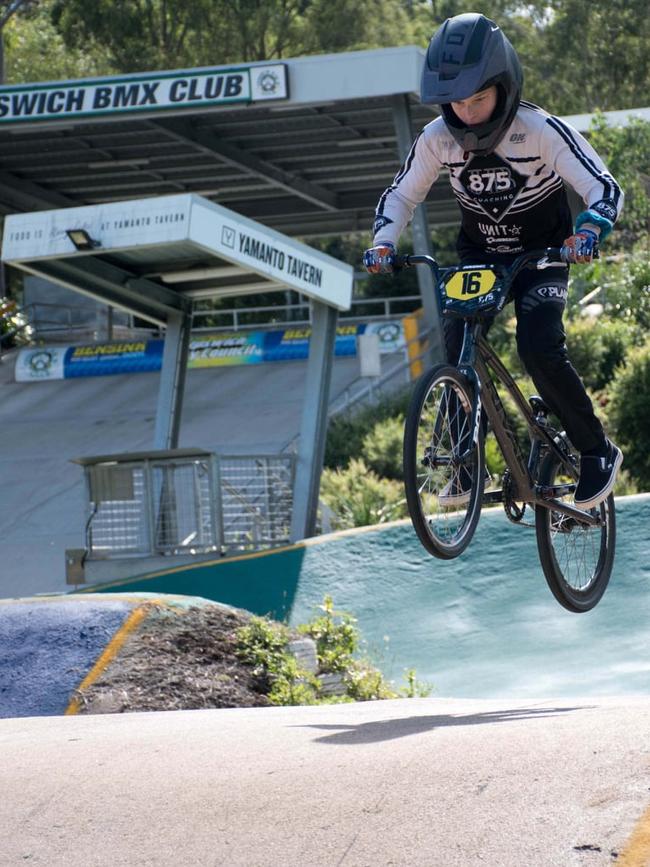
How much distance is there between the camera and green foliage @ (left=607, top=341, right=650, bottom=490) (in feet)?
60.5

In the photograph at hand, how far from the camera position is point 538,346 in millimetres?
6934

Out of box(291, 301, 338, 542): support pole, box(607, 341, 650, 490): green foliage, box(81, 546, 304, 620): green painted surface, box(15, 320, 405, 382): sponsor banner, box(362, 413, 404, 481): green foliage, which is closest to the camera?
box(81, 546, 304, 620): green painted surface

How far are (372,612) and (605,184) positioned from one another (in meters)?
5.71

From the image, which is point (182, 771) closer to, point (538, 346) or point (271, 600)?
point (538, 346)

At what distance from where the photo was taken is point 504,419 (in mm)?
7176

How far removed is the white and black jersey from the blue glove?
0.76 ft

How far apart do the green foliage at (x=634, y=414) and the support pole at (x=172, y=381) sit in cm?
592

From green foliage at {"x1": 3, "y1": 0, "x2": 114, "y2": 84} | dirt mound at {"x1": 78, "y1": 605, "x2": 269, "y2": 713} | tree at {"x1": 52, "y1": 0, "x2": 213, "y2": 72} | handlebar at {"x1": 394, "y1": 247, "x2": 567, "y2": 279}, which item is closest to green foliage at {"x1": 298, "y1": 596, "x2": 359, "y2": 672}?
dirt mound at {"x1": 78, "y1": 605, "x2": 269, "y2": 713}

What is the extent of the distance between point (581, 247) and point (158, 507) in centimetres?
872

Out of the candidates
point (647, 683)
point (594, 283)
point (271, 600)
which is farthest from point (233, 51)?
point (647, 683)

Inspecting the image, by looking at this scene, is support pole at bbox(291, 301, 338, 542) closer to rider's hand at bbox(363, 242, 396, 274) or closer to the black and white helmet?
rider's hand at bbox(363, 242, 396, 274)

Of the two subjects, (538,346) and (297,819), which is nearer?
(297,819)

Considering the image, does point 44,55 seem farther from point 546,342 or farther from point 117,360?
point 546,342

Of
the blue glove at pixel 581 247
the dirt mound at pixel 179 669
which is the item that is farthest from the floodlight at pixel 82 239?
the blue glove at pixel 581 247
